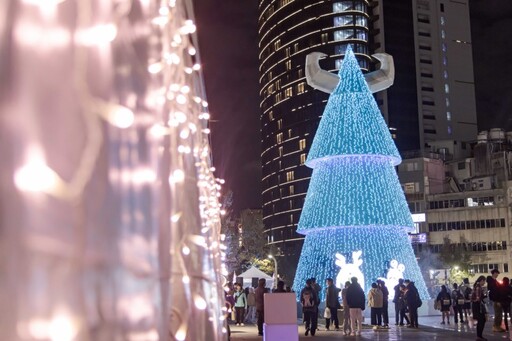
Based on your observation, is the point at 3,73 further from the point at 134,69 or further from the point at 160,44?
the point at 160,44

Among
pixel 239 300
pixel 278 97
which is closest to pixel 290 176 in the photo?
pixel 278 97

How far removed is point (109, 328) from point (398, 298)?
1830 centimetres

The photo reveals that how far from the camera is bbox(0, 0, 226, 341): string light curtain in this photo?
1679mm

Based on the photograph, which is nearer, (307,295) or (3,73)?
(3,73)

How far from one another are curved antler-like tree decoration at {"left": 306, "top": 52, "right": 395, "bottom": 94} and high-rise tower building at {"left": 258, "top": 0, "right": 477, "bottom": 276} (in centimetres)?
6157

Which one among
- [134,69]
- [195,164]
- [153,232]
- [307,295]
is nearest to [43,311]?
[153,232]

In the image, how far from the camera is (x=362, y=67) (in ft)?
291

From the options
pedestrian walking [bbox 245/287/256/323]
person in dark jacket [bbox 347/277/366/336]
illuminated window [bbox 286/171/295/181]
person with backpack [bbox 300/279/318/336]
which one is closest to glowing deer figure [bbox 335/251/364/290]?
pedestrian walking [bbox 245/287/256/323]

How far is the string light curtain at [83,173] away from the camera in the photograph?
5.51 feet

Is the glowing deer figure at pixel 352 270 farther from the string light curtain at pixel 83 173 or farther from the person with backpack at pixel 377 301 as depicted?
the string light curtain at pixel 83 173

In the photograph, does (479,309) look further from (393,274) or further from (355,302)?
(393,274)

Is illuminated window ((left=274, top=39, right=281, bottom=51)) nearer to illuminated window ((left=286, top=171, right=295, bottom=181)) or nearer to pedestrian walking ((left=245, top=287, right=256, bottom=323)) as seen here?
illuminated window ((left=286, top=171, right=295, bottom=181))

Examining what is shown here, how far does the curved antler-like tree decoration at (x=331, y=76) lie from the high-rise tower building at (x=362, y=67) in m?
61.6

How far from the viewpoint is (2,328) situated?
1.61 metres
